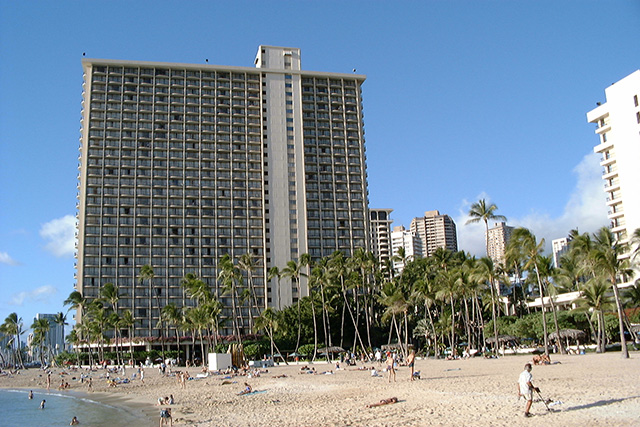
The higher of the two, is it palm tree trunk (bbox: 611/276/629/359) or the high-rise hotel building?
the high-rise hotel building

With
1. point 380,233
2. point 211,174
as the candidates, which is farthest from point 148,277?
point 380,233

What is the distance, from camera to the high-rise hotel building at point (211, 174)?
335 ft

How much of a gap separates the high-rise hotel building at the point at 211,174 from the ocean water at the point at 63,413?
51.3 m

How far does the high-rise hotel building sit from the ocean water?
51333 millimetres

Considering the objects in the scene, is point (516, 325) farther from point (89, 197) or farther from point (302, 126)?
point (89, 197)

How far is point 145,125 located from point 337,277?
50.2m

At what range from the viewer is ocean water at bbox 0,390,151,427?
102 ft

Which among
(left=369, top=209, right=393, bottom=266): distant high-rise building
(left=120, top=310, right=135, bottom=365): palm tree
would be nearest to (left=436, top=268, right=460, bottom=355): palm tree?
(left=120, top=310, right=135, bottom=365): palm tree

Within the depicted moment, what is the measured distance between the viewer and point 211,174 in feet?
356

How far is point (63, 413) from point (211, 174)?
7381cm

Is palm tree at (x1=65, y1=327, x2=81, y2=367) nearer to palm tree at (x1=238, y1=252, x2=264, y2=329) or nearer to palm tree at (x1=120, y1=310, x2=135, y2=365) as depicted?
palm tree at (x1=120, y1=310, x2=135, y2=365)

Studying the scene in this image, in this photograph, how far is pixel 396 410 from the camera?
71.2ft

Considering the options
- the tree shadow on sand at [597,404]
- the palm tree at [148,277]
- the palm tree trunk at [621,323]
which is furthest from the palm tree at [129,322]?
the tree shadow on sand at [597,404]

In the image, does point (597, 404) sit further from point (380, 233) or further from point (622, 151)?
point (380, 233)
